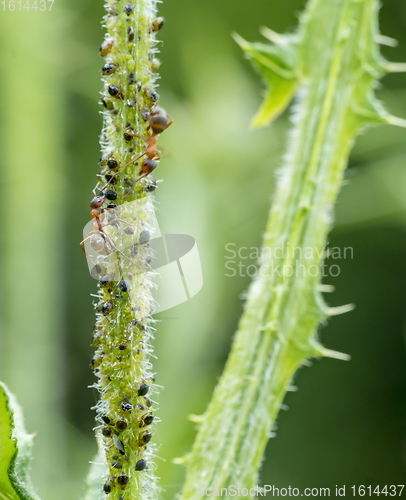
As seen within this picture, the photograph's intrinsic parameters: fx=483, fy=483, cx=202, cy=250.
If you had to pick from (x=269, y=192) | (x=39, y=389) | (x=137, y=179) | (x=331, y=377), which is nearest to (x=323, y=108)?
(x=137, y=179)

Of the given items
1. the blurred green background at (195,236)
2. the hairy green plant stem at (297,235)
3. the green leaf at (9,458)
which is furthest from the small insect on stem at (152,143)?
the blurred green background at (195,236)

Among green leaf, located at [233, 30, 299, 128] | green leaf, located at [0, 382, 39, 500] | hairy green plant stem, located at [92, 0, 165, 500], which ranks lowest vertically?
green leaf, located at [0, 382, 39, 500]

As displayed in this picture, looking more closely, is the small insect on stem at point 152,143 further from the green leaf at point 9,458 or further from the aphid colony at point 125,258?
the green leaf at point 9,458

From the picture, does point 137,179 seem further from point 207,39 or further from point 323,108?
point 207,39

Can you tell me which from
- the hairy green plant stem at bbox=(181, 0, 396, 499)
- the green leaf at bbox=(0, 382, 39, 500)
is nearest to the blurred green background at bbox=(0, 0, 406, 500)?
the hairy green plant stem at bbox=(181, 0, 396, 499)

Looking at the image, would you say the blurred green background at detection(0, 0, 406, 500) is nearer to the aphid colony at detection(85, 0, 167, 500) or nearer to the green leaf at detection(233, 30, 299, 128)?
the green leaf at detection(233, 30, 299, 128)
